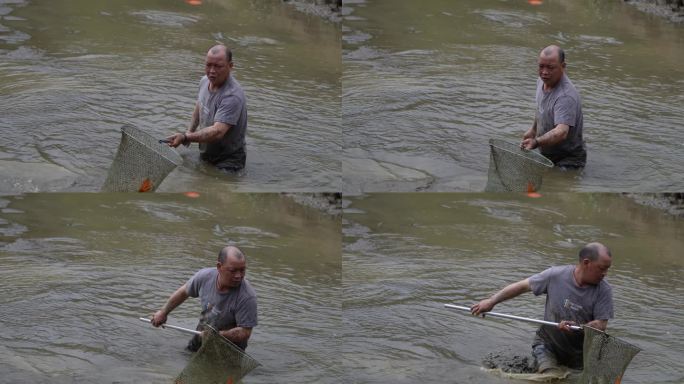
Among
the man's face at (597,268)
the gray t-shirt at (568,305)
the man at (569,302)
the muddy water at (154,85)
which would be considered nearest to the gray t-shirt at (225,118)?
the muddy water at (154,85)

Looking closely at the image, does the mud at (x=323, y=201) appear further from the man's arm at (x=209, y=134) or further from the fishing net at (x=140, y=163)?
the fishing net at (x=140, y=163)

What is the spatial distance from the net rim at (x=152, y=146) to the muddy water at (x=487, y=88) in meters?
1.65

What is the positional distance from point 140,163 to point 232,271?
46.1 inches

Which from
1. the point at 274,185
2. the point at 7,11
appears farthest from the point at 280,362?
the point at 7,11

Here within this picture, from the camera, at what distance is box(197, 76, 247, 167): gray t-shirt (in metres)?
9.49

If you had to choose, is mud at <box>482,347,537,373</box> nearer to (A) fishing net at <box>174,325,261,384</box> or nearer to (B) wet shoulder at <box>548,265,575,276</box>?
(B) wet shoulder at <box>548,265,575,276</box>

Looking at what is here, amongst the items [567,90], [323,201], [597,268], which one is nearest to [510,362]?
[597,268]

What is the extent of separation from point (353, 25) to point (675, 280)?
14.4 ft

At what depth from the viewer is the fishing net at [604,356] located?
7.73 m

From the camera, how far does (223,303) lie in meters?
8.48

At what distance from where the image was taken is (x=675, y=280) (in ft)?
33.1

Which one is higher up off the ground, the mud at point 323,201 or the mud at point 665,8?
the mud at point 665,8

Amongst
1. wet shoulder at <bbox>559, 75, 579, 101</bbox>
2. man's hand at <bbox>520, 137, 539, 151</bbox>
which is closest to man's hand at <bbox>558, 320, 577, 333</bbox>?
man's hand at <bbox>520, 137, 539, 151</bbox>

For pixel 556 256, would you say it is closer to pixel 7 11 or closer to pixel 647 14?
pixel 647 14
